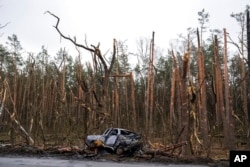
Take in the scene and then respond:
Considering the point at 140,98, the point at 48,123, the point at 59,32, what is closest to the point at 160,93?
the point at 140,98

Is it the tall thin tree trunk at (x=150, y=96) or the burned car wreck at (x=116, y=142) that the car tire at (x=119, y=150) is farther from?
the tall thin tree trunk at (x=150, y=96)

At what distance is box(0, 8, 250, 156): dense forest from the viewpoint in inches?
478

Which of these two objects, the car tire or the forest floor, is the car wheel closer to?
the car tire

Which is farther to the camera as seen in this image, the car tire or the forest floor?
the car tire

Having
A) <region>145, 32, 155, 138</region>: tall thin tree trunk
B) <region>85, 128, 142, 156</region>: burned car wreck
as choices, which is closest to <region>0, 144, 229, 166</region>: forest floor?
<region>85, 128, 142, 156</region>: burned car wreck

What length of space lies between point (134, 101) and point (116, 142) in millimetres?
14862

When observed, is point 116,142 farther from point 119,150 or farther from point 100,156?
point 100,156

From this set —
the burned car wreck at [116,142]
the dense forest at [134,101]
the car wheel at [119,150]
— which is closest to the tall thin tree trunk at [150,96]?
the dense forest at [134,101]

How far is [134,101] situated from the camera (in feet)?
82.9

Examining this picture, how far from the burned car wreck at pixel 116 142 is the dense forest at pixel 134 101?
1.32 meters

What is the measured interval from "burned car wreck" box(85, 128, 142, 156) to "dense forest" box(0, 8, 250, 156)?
132cm

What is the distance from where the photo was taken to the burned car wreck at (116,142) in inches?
407

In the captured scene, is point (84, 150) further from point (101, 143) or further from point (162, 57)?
point (162, 57)

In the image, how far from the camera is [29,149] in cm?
1070
